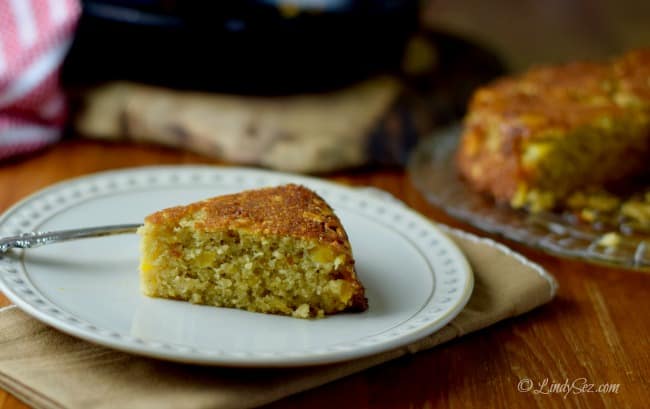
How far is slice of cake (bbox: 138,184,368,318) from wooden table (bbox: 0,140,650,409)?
201 millimetres

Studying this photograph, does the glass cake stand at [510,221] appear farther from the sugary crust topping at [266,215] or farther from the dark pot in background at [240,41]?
the sugary crust topping at [266,215]

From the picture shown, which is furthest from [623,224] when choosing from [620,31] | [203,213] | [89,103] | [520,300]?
[620,31]

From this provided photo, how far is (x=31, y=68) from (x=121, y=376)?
1720mm

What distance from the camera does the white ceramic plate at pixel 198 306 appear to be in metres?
1.68

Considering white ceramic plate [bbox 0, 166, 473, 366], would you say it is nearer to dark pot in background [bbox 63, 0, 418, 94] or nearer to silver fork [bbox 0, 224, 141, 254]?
silver fork [bbox 0, 224, 141, 254]

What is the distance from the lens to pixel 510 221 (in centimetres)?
262

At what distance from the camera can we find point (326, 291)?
1871 mm

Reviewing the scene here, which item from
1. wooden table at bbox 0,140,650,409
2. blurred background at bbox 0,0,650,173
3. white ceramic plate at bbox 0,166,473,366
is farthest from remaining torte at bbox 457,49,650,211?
white ceramic plate at bbox 0,166,473,366

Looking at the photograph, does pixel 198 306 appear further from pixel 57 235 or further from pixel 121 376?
pixel 57 235

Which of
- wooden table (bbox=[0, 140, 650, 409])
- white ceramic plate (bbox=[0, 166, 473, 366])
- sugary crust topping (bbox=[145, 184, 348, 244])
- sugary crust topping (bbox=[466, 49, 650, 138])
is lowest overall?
wooden table (bbox=[0, 140, 650, 409])

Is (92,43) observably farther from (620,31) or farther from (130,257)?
(620,31)

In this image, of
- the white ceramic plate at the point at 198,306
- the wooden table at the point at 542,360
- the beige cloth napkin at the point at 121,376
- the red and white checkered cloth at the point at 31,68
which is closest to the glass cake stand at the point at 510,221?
the wooden table at the point at 542,360

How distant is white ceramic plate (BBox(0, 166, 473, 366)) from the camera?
168 centimetres

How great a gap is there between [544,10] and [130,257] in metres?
3.76
